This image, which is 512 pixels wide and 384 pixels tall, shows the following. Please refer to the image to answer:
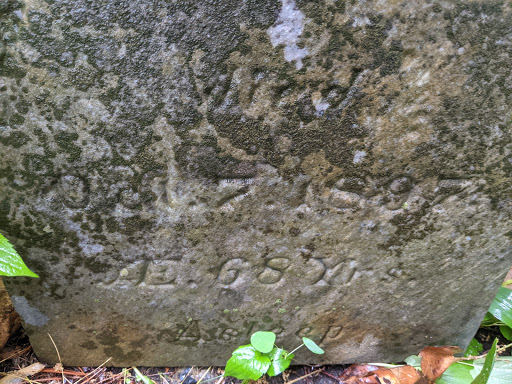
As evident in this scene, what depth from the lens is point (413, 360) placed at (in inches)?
65.6

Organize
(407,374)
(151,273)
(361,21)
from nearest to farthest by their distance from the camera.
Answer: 1. (361,21)
2. (151,273)
3. (407,374)

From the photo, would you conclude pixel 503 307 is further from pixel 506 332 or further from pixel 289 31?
pixel 289 31

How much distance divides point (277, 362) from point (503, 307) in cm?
105

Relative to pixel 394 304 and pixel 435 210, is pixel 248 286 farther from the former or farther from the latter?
pixel 435 210

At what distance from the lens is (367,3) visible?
0.98 metres

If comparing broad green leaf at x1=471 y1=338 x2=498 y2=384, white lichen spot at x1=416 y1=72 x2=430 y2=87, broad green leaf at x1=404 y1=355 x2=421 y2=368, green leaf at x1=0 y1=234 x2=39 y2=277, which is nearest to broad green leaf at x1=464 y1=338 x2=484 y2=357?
broad green leaf at x1=404 y1=355 x2=421 y2=368

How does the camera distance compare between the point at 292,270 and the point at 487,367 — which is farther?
the point at 292,270

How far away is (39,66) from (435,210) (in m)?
1.15

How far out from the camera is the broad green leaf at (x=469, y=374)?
1555 millimetres

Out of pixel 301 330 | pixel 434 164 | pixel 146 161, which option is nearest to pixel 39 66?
pixel 146 161

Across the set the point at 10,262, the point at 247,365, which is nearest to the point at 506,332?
the point at 247,365

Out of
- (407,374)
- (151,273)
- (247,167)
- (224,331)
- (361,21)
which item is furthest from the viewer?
(407,374)

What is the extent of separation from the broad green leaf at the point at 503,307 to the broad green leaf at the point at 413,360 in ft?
1.30

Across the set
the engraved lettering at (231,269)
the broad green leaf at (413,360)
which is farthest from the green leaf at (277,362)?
the broad green leaf at (413,360)
